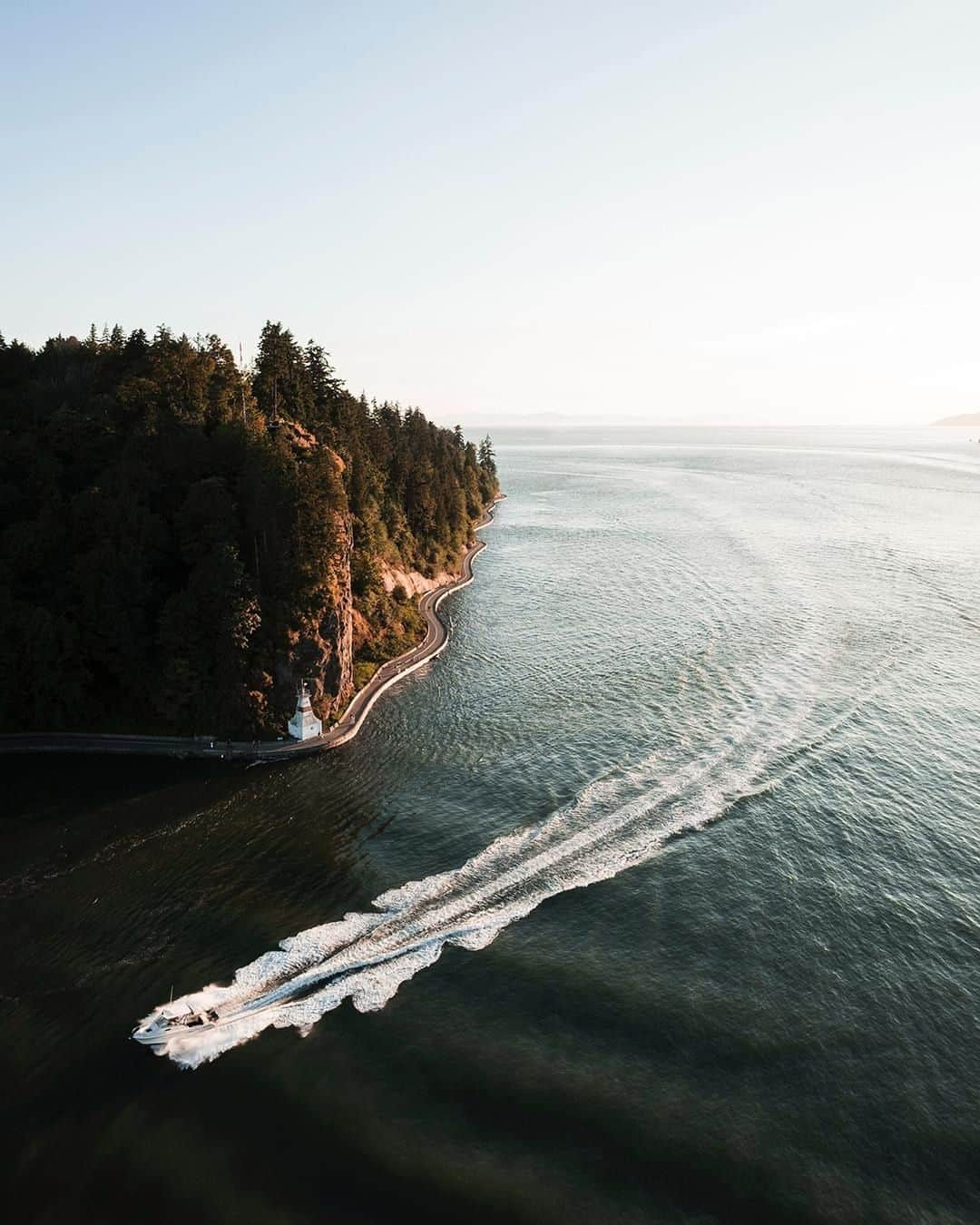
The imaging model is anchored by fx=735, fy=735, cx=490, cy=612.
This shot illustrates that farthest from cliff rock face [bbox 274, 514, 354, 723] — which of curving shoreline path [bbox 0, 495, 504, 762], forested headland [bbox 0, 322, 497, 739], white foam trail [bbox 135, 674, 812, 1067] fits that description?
white foam trail [bbox 135, 674, 812, 1067]

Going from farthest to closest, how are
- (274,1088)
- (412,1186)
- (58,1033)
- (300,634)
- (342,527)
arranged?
(342,527) → (300,634) → (58,1033) → (274,1088) → (412,1186)

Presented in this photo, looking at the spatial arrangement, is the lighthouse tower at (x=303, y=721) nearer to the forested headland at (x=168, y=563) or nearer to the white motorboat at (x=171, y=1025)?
the forested headland at (x=168, y=563)

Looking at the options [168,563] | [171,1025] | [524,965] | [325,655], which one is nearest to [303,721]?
[325,655]

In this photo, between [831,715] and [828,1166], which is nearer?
[828,1166]

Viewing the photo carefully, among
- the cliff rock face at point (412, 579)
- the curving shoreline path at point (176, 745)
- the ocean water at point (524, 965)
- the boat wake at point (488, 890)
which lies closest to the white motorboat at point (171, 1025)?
the boat wake at point (488, 890)

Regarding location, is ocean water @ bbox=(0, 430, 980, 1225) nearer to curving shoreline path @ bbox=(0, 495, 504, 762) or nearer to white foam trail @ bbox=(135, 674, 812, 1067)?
white foam trail @ bbox=(135, 674, 812, 1067)

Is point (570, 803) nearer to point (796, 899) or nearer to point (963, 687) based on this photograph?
point (796, 899)

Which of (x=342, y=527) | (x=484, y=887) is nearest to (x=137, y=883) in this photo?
(x=484, y=887)
